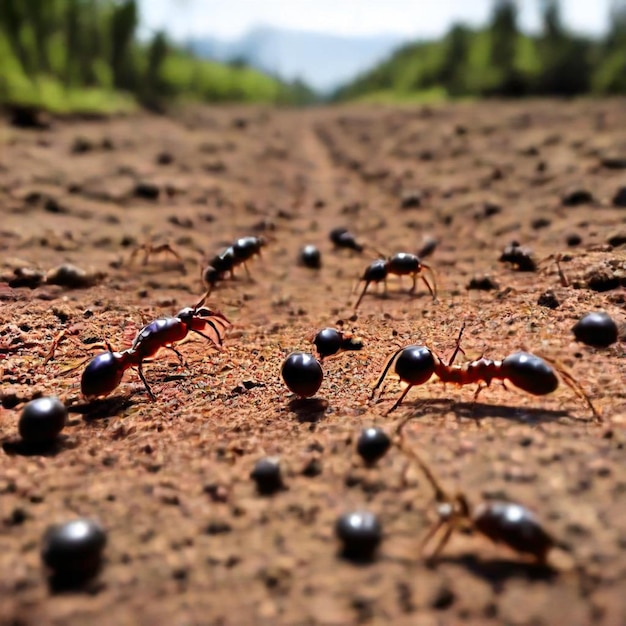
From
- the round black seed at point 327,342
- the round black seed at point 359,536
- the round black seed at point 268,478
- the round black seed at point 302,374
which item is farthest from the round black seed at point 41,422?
the round black seed at point 327,342

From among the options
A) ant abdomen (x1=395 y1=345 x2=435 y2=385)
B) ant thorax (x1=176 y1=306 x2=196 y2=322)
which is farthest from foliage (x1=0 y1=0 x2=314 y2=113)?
ant abdomen (x1=395 y1=345 x2=435 y2=385)

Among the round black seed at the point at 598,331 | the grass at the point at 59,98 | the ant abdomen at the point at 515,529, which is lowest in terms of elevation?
the ant abdomen at the point at 515,529

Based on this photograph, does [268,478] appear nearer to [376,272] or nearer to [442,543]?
[442,543]

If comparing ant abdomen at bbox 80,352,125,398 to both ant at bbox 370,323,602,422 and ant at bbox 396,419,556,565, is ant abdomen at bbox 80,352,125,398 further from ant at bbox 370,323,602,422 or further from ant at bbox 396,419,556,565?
ant at bbox 396,419,556,565

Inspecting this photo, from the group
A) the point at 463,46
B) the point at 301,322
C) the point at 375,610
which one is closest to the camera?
the point at 375,610

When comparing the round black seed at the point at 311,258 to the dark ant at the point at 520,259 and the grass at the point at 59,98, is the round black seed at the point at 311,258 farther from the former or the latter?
the grass at the point at 59,98

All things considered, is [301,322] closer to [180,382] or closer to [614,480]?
[180,382]

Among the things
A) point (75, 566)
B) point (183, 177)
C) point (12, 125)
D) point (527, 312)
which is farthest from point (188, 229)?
point (12, 125)
